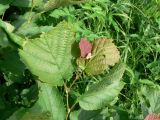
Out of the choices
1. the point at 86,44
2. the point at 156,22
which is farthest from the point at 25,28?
the point at 156,22

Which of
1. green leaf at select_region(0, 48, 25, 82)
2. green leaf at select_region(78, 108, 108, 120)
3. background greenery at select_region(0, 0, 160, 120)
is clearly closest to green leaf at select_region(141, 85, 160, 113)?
green leaf at select_region(78, 108, 108, 120)

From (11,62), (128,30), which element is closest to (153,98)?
(11,62)

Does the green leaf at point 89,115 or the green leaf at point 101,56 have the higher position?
the green leaf at point 101,56

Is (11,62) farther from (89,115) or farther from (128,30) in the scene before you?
(128,30)

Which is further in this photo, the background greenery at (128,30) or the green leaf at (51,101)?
the background greenery at (128,30)

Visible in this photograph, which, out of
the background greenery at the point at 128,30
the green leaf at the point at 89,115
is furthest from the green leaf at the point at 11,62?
the background greenery at the point at 128,30

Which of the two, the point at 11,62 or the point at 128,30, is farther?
the point at 128,30

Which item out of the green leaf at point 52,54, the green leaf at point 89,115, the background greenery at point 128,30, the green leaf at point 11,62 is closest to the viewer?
the green leaf at point 52,54

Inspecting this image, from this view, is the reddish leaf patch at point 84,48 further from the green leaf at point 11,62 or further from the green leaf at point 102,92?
the green leaf at point 11,62
